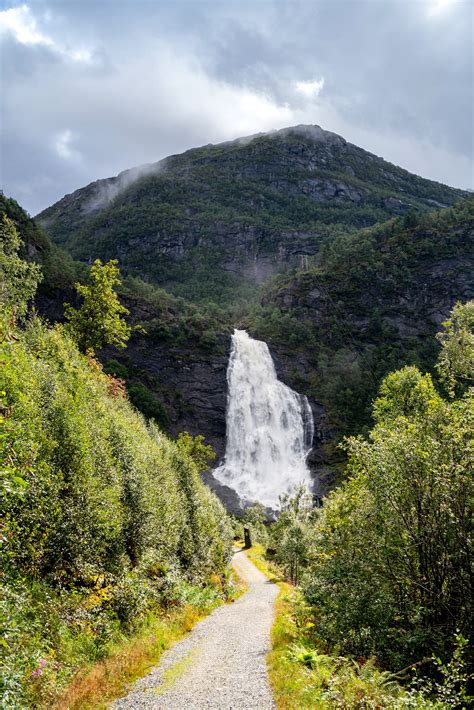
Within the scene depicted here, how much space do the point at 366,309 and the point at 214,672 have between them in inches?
3749

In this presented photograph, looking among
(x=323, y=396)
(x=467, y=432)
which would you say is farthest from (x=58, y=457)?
(x=323, y=396)

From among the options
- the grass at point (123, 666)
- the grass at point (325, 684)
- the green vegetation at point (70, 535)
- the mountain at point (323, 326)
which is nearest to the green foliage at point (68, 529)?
the green vegetation at point (70, 535)

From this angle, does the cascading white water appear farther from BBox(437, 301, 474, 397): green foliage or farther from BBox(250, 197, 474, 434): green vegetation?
BBox(437, 301, 474, 397): green foliage

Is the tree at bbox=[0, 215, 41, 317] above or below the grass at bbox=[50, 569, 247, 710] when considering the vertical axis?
above

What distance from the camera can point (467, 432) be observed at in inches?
432

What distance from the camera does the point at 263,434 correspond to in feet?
225

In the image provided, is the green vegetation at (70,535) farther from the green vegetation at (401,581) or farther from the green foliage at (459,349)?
the green foliage at (459,349)

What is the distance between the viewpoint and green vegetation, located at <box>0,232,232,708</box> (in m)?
8.12

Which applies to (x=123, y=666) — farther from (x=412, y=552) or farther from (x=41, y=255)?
(x=41, y=255)

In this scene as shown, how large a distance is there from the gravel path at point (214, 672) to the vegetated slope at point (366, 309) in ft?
196

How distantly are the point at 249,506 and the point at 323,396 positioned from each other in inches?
1088

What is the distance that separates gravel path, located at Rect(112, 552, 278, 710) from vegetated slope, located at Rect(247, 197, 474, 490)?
59.8 metres

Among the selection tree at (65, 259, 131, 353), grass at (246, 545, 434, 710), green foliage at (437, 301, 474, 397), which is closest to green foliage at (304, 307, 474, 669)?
grass at (246, 545, 434, 710)

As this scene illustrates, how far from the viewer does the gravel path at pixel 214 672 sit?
8883 millimetres
